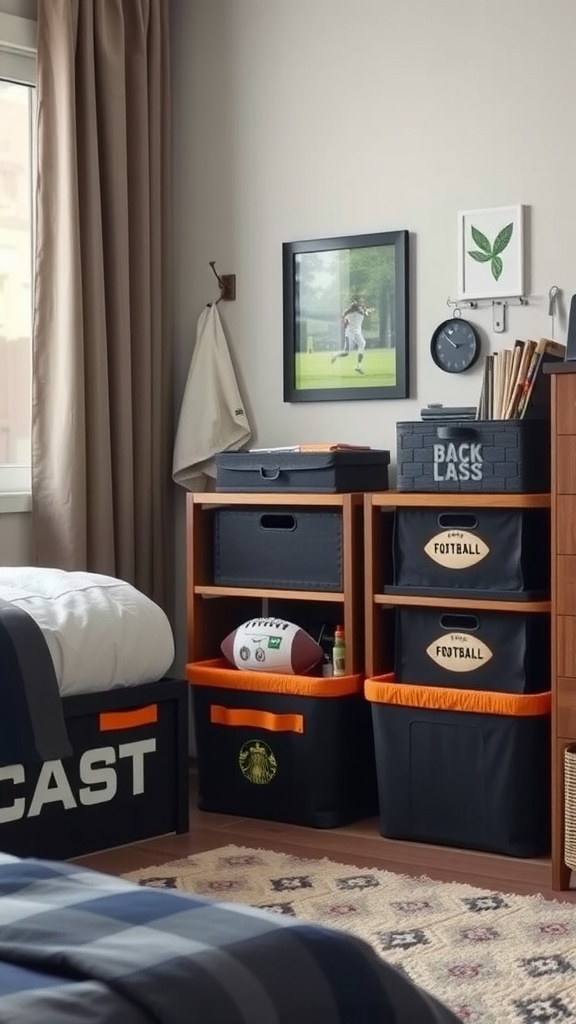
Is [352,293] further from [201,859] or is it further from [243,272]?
[201,859]

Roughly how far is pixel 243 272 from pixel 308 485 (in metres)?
0.87

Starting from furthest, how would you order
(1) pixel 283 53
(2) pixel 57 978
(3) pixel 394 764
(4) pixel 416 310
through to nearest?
1. (1) pixel 283 53
2. (4) pixel 416 310
3. (3) pixel 394 764
4. (2) pixel 57 978

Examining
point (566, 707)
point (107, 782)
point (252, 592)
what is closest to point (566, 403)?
point (566, 707)

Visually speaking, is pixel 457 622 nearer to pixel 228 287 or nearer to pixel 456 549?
pixel 456 549

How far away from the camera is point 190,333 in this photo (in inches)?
170

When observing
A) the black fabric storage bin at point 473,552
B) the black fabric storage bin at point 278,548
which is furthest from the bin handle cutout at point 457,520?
the black fabric storage bin at point 278,548

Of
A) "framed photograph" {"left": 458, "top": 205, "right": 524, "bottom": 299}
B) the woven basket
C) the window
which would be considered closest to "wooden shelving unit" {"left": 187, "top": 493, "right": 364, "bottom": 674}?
the window

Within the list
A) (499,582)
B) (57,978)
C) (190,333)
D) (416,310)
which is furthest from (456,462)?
(57,978)

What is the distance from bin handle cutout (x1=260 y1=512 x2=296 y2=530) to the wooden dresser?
88 centimetres

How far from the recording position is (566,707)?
3.01m

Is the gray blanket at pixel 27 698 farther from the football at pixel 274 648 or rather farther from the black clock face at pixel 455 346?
the black clock face at pixel 455 346

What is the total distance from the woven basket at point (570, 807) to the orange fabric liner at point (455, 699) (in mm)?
251

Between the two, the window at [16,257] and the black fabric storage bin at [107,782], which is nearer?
the black fabric storage bin at [107,782]

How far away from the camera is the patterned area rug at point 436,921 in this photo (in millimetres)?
2342
